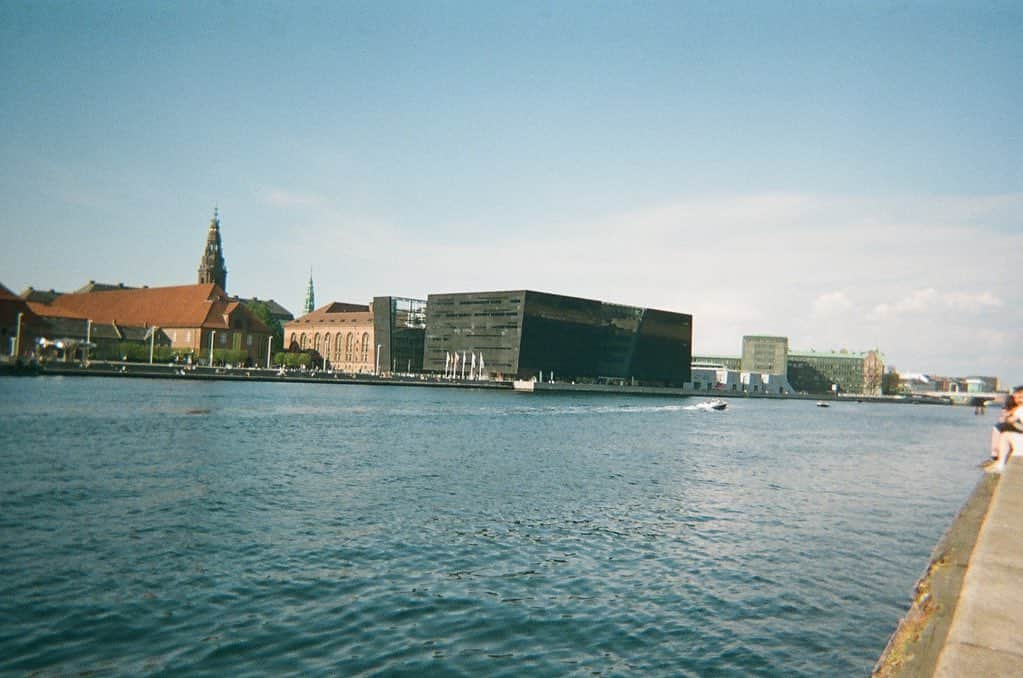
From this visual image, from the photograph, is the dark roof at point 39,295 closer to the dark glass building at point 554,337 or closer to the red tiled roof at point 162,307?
the red tiled roof at point 162,307

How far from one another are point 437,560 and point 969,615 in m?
11.0

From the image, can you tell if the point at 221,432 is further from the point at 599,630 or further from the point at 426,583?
the point at 599,630

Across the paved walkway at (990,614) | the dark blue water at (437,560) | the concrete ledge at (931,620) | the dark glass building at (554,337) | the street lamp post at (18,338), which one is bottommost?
the dark blue water at (437,560)

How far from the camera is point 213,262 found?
615 ft

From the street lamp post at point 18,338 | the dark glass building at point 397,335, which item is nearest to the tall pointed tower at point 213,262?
the dark glass building at point 397,335

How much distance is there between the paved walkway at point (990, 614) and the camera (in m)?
7.49

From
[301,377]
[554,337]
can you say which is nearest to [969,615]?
[301,377]

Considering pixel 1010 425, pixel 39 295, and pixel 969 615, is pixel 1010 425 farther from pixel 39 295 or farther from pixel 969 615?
pixel 39 295

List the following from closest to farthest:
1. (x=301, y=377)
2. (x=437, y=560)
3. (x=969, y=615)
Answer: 1. (x=969, y=615)
2. (x=437, y=560)
3. (x=301, y=377)

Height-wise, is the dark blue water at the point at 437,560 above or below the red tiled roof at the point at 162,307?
below

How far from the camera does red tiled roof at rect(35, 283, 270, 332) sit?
159750 mm

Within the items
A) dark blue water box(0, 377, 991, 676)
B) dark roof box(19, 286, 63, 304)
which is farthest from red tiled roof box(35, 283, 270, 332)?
dark blue water box(0, 377, 991, 676)

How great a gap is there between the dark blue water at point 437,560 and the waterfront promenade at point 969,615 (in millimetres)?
1956

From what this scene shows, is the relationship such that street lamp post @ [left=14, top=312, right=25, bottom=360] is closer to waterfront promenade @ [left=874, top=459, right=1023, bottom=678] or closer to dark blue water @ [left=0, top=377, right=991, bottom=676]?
dark blue water @ [left=0, top=377, right=991, bottom=676]
